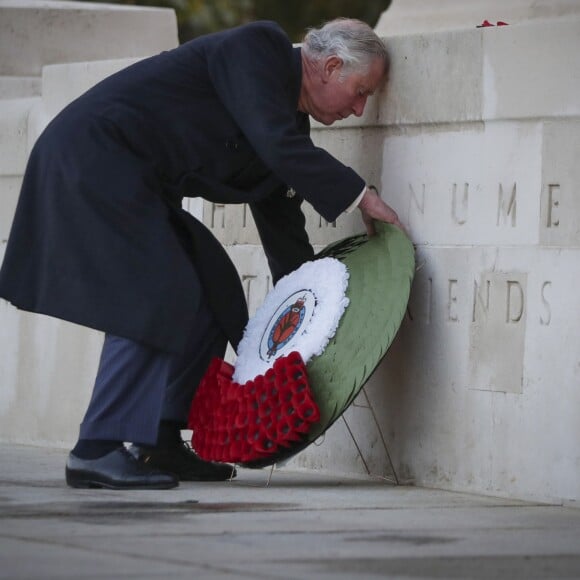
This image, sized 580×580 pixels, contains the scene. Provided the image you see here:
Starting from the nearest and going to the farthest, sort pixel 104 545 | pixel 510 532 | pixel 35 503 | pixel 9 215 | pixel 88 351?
pixel 104 545, pixel 510 532, pixel 35 503, pixel 88 351, pixel 9 215

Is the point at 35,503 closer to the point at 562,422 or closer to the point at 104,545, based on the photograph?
the point at 104,545

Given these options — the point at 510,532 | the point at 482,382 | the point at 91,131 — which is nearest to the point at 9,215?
the point at 91,131

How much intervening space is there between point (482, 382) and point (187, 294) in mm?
948

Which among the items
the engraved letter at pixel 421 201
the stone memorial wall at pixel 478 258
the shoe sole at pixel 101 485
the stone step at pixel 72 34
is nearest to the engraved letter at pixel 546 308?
the stone memorial wall at pixel 478 258

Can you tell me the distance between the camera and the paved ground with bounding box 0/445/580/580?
13.1 ft

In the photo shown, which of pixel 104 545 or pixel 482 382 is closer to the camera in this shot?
pixel 104 545

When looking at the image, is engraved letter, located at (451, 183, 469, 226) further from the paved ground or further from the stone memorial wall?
the paved ground

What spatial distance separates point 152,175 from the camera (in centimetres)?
566

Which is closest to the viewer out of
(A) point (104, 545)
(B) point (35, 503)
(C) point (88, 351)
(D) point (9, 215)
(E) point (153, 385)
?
(A) point (104, 545)

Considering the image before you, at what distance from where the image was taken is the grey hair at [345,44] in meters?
5.81

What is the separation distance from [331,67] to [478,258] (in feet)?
2.52

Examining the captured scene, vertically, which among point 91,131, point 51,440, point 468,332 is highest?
point 91,131

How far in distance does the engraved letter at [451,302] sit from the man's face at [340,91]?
64 centimetres

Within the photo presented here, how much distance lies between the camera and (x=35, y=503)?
5.12 metres
